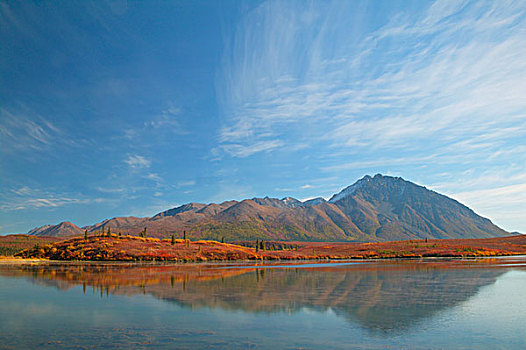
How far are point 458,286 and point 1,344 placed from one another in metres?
31.3

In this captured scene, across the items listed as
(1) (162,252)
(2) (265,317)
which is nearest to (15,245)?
(1) (162,252)

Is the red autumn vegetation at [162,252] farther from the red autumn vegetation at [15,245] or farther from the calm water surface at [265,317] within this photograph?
the calm water surface at [265,317]

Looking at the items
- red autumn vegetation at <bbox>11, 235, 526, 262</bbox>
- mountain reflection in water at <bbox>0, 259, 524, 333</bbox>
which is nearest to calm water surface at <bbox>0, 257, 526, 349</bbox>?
mountain reflection in water at <bbox>0, 259, 524, 333</bbox>

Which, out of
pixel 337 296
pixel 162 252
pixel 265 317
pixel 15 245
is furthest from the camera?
pixel 15 245

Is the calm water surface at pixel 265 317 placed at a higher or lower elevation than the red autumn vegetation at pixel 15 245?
lower

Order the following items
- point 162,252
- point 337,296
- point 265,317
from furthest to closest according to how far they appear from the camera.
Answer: point 162,252 → point 337,296 → point 265,317

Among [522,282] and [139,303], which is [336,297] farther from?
[522,282]

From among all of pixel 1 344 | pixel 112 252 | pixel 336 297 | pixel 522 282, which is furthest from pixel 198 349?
pixel 112 252

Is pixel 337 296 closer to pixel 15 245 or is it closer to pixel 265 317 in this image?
pixel 265 317

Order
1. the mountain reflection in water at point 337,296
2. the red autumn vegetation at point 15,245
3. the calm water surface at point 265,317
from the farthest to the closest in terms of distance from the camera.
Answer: the red autumn vegetation at point 15,245 < the mountain reflection in water at point 337,296 < the calm water surface at point 265,317

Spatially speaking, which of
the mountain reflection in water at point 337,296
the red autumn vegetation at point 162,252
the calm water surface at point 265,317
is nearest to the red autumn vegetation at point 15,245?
the red autumn vegetation at point 162,252

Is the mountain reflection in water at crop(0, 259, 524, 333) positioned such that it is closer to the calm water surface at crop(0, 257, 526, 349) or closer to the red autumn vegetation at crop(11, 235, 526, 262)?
the calm water surface at crop(0, 257, 526, 349)

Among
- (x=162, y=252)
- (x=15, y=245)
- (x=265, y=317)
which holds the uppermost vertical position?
(x=15, y=245)

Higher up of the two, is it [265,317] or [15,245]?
[15,245]
